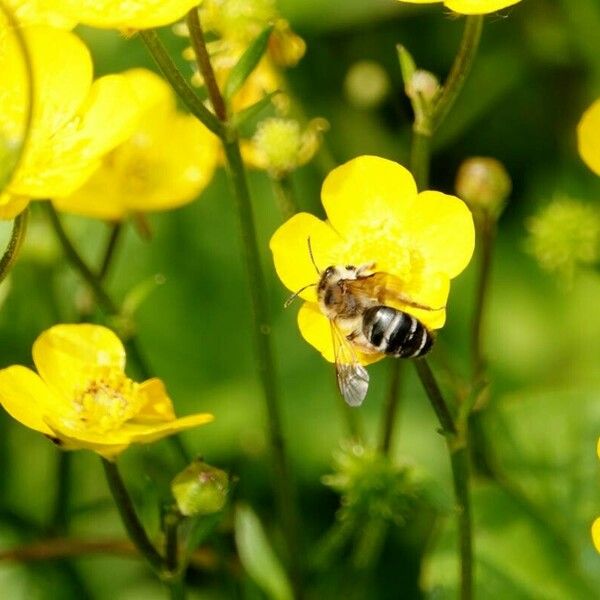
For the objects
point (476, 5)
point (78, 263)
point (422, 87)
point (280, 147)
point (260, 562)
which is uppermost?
point (476, 5)

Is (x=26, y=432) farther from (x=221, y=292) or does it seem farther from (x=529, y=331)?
(x=529, y=331)

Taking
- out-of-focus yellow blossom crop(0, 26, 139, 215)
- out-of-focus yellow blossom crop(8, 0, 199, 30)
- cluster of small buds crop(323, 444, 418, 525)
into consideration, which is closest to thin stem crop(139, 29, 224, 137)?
out-of-focus yellow blossom crop(8, 0, 199, 30)

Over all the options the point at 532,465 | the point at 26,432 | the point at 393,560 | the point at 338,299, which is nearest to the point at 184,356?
the point at 26,432

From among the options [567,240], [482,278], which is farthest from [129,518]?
[567,240]

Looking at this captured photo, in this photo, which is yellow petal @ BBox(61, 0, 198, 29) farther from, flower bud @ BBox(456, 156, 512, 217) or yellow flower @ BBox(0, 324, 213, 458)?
flower bud @ BBox(456, 156, 512, 217)

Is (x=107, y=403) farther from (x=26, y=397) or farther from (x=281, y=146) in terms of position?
(x=281, y=146)

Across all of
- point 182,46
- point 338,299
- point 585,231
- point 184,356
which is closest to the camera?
point 338,299
